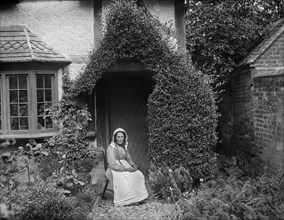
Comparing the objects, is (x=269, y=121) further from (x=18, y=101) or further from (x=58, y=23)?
(x=18, y=101)

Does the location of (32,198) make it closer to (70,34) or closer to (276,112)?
(70,34)

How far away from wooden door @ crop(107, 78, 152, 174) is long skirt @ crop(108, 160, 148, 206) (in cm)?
259

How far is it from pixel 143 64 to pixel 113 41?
839 mm

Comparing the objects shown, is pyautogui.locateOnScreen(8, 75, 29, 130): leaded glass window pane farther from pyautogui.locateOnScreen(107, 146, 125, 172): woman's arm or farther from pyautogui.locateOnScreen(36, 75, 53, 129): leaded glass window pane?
pyautogui.locateOnScreen(107, 146, 125, 172): woman's arm

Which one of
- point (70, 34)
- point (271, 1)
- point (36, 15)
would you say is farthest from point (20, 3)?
point (271, 1)

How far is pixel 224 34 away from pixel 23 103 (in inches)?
224

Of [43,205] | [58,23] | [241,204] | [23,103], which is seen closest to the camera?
[241,204]

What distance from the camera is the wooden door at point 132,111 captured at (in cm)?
886

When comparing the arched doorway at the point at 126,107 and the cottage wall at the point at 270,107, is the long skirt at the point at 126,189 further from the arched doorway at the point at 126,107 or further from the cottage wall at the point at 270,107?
the cottage wall at the point at 270,107

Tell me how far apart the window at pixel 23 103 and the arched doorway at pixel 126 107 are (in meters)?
1.61

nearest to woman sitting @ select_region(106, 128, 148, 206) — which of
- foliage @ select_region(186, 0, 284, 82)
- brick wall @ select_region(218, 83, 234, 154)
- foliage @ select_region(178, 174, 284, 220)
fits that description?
foliage @ select_region(178, 174, 284, 220)

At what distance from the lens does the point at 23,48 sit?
7.32 m

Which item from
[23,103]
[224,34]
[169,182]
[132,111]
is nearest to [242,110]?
[224,34]

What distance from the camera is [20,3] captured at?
7.70 m
